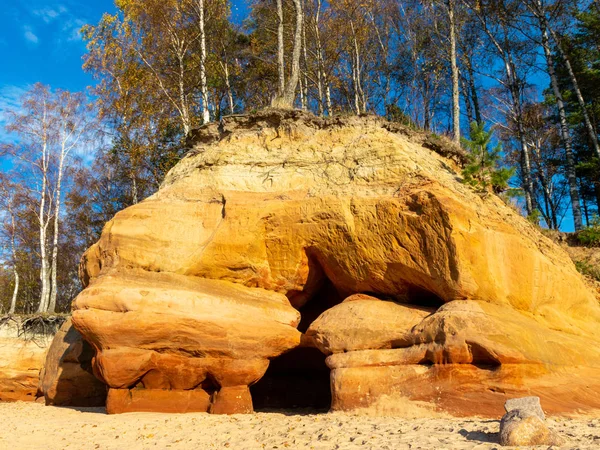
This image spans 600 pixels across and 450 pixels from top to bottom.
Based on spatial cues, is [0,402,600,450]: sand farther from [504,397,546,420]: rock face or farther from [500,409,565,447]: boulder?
[504,397,546,420]: rock face

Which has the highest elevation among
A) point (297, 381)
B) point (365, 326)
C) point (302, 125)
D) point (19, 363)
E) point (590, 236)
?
point (302, 125)

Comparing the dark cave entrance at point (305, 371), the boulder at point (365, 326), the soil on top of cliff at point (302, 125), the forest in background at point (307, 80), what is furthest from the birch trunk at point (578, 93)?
the boulder at point (365, 326)

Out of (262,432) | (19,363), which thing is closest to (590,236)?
(262,432)

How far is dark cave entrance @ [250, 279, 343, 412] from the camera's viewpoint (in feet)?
36.0

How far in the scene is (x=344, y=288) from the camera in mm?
9594

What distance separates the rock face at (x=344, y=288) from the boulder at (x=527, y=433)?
6.42 feet

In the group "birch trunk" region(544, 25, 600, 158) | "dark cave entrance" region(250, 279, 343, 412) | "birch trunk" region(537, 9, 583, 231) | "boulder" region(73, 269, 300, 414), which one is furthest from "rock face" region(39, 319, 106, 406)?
"birch trunk" region(544, 25, 600, 158)

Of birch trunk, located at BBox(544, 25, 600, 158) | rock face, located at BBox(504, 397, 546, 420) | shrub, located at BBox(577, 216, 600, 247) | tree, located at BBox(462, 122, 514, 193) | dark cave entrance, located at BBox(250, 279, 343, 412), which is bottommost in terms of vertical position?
dark cave entrance, located at BBox(250, 279, 343, 412)

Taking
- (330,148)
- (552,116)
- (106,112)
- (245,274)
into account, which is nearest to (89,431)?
(245,274)

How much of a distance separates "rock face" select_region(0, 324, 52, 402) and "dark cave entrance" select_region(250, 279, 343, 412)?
7.92 meters

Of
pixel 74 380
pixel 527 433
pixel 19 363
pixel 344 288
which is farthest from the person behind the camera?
pixel 19 363

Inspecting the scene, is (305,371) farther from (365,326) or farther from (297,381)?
(365,326)

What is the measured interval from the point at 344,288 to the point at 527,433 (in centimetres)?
534

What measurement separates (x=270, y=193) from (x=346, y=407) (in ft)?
14.8
